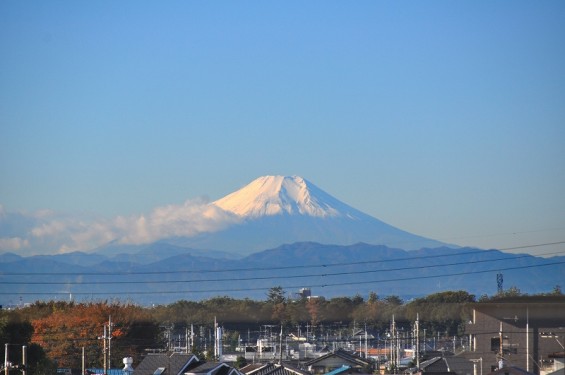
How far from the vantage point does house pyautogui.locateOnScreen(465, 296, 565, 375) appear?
42375 mm

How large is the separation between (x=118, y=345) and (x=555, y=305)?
1883 centimetres

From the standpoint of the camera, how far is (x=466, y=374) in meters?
43.8

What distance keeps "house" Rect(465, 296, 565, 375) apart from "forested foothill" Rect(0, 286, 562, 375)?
43.1ft

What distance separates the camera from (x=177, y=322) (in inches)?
2982

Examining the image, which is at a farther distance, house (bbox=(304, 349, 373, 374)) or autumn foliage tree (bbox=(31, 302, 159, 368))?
house (bbox=(304, 349, 373, 374))

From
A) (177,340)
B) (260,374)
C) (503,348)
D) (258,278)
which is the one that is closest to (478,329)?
(503,348)

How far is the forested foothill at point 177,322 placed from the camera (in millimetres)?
49219

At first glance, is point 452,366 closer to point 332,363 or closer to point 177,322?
point 332,363

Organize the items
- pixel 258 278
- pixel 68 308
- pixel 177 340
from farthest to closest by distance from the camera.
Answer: pixel 258 278 → pixel 177 340 → pixel 68 308

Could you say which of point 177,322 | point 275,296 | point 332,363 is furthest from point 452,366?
point 275,296

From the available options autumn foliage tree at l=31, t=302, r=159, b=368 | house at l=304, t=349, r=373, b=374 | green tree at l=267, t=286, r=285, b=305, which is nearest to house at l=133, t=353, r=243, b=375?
autumn foliage tree at l=31, t=302, r=159, b=368

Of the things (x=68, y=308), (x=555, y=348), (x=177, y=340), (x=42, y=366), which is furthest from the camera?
(x=177, y=340)

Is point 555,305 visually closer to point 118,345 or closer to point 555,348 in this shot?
point 555,348

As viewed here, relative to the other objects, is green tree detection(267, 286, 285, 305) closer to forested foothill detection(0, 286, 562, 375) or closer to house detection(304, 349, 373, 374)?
forested foothill detection(0, 286, 562, 375)
